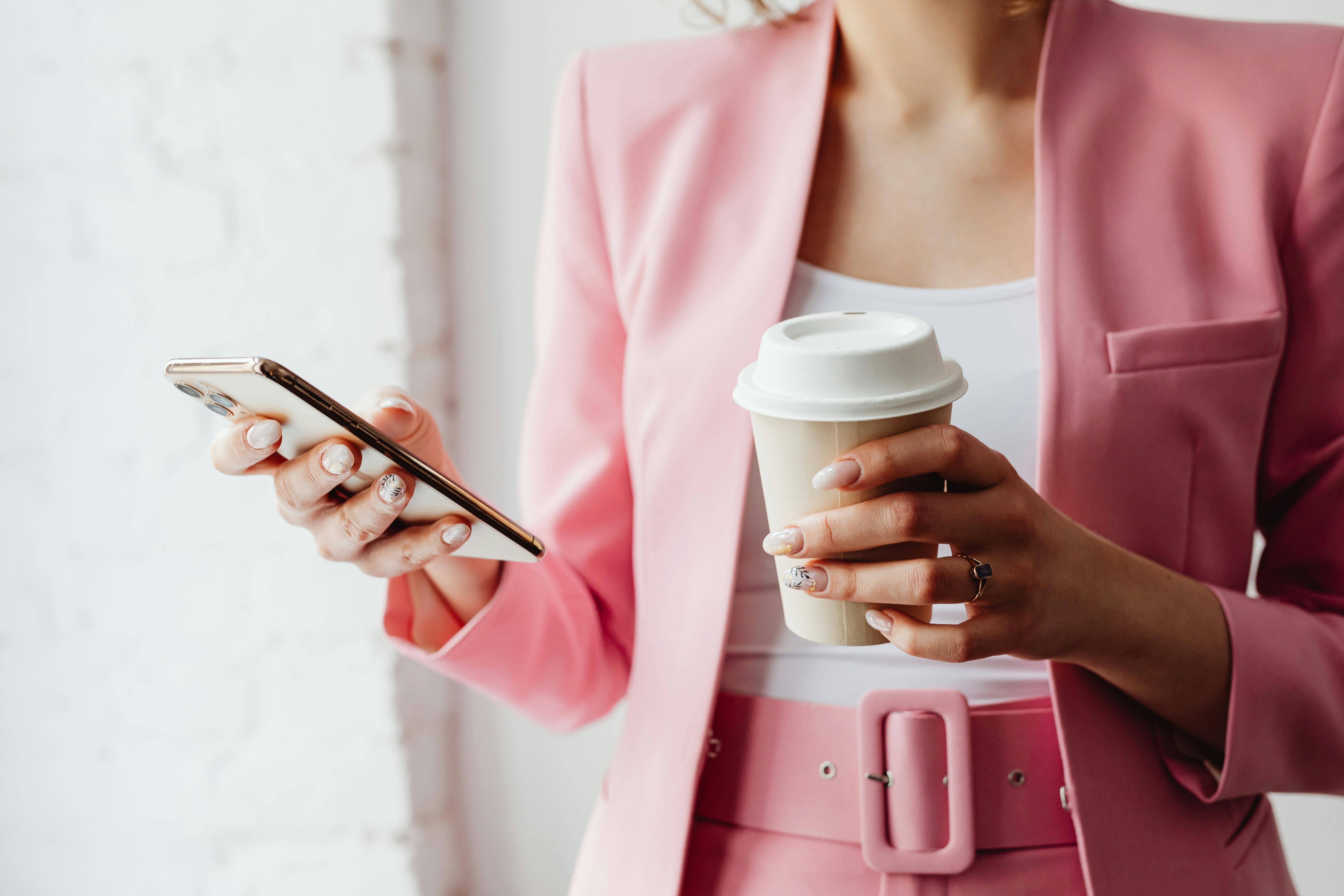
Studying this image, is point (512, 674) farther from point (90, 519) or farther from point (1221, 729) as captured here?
point (90, 519)

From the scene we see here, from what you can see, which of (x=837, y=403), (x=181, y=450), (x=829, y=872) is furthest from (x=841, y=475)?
(x=181, y=450)

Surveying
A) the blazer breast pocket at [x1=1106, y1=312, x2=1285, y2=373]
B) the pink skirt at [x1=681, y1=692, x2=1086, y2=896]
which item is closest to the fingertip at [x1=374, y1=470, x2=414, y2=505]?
the pink skirt at [x1=681, y1=692, x2=1086, y2=896]

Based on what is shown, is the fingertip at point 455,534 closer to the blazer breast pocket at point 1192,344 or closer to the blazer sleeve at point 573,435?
the blazer sleeve at point 573,435

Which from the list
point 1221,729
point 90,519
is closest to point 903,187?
point 1221,729

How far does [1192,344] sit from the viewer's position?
631 millimetres

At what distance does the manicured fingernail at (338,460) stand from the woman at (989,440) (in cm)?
2

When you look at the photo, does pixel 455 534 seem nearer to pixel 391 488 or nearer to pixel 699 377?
pixel 391 488

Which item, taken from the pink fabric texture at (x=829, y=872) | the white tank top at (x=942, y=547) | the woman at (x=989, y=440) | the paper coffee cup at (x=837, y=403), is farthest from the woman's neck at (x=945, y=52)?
the pink fabric texture at (x=829, y=872)

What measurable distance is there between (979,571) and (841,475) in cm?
10

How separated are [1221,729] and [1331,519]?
0.59ft

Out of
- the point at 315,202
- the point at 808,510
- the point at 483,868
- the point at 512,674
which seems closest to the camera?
the point at 808,510

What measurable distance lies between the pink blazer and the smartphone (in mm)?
173

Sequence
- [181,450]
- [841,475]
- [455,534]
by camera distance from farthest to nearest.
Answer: [181,450] → [455,534] → [841,475]

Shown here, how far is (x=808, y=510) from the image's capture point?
1.61 feet
